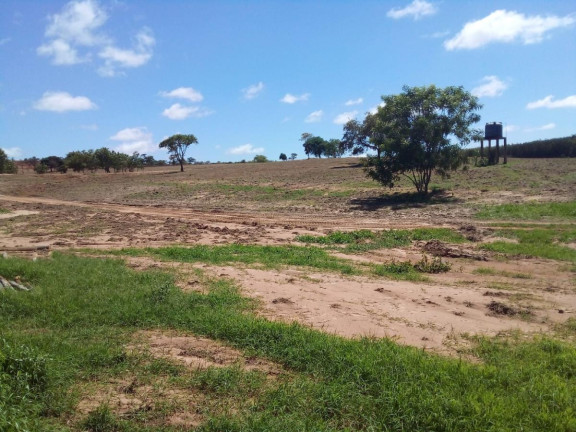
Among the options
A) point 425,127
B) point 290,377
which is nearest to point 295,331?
point 290,377

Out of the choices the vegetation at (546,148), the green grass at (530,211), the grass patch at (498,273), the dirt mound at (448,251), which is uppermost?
the vegetation at (546,148)

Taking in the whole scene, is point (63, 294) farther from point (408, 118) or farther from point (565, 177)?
point (565, 177)

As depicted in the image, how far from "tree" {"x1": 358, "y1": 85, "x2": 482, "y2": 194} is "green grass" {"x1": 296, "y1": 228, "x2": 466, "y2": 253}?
9557mm

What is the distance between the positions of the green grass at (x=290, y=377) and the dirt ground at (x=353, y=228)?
0.76m

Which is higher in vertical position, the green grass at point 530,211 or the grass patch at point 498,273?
the green grass at point 530,211

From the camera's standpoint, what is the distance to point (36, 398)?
4.01m

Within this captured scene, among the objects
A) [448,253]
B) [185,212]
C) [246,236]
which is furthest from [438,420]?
[185,212]

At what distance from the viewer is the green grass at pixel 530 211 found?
1503 cm

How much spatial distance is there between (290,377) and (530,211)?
14.7 meters

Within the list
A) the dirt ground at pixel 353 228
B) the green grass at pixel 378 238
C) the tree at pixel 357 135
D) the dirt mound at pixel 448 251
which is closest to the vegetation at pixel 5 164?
the dirt ground at pixel 353 228

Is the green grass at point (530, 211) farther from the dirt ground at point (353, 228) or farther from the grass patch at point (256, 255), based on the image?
the grass patch at point (256, 255)

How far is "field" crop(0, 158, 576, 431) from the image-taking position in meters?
3.80

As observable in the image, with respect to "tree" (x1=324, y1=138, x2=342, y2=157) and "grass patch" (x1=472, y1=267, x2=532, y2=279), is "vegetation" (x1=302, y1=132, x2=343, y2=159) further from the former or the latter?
"grass patch" (x1=472, y1=267, x2=532, y2=279)

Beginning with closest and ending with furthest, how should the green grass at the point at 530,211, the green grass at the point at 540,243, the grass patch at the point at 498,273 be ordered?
the grass patch at the point at 498,273, the green grass at the point at 540,243, the green grass at the point at 530,211
